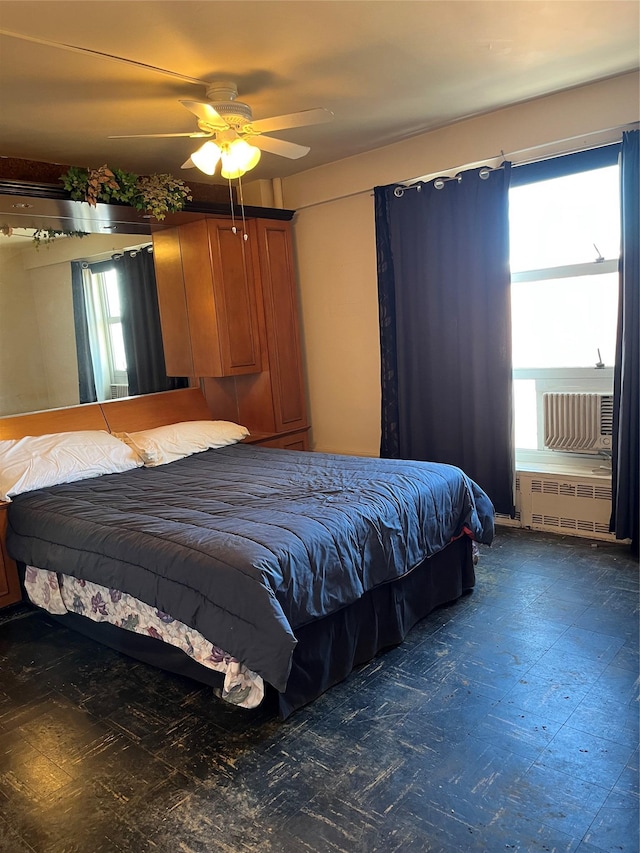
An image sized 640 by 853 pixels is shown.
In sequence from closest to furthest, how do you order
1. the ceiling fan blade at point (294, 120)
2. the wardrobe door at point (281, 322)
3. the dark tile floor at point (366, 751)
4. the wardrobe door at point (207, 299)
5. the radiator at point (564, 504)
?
the dark tile floor at point (366, 751)
the ceiling fan blade at point (294, 120)
the radiator at point (564, 504)
the wardrobe door at point (207, 299)
the wardrobe door at point (281, 322)

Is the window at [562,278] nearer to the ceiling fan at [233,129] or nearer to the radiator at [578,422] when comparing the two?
the radiator at [578,422]

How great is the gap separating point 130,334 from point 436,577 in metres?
2.69

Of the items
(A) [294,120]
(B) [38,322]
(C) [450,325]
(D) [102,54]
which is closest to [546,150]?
(C) [450,325]

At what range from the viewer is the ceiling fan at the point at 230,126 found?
2699mm

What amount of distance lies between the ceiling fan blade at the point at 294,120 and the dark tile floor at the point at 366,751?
7.76ft

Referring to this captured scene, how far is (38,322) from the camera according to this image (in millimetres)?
3877

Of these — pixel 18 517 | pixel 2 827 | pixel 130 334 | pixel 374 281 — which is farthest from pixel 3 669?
pixel 374 281

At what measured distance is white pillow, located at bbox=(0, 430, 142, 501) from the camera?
3303 mm

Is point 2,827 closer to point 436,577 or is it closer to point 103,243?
point 436,577

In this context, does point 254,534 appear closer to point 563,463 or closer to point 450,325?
point 450,325

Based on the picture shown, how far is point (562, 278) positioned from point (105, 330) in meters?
3.01

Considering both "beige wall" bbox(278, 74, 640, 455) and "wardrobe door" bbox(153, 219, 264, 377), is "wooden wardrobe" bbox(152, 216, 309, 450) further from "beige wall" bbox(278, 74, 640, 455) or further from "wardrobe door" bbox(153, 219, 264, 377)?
"beige wall" bbox(278, 74, 640, 455)

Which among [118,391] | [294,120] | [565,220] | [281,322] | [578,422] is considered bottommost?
[578,422]

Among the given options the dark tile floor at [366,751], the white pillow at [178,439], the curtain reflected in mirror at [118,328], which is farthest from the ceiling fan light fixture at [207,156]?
the dark tile floor at [366,751]
